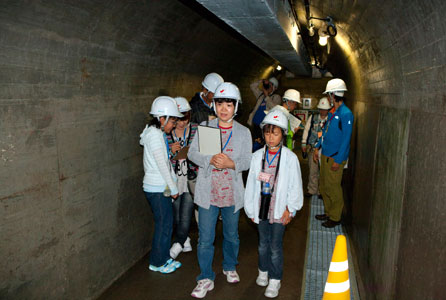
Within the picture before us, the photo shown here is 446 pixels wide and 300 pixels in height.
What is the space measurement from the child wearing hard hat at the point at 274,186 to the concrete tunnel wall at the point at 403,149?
86 cm

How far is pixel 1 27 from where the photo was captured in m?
2.62

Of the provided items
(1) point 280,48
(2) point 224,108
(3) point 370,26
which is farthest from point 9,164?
(1) point 280,48

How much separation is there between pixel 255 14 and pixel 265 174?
156cm

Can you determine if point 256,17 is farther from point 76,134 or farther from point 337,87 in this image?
point 337,87

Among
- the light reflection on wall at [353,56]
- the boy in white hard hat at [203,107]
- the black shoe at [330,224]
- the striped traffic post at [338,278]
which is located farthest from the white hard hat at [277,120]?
the black shoe at [330,224]

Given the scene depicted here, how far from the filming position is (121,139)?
14.7ft

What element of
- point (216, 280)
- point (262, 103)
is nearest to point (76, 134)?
point (216, 280)

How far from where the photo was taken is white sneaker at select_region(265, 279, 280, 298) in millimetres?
4113

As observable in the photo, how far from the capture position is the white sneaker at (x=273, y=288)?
411 centimetres

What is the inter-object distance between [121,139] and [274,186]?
197cm

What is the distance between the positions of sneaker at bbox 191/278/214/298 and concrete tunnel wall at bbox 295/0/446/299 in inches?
68.5

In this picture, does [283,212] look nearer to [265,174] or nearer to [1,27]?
[265,174]

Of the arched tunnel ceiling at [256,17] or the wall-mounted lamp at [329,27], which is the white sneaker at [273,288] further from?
the wall-mounted lamp at [329,27]

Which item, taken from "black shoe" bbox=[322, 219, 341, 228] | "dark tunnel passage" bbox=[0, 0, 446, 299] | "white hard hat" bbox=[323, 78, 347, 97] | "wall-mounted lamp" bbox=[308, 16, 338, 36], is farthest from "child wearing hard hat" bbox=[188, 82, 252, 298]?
"black shoe" bbox=[322, 219, 341, 228]
